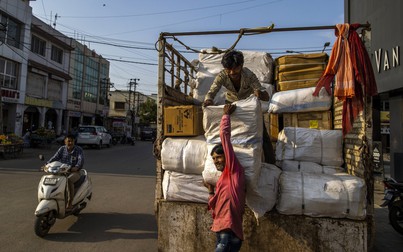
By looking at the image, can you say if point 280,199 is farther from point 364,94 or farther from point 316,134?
point 364,94

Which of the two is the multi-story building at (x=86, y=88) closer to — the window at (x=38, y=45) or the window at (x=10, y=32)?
the window at (x=38, y=45)

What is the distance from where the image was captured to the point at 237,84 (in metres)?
3.69

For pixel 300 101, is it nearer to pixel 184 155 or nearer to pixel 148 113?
pixel 184 155

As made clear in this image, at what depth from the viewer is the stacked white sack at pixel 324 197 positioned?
9.51ft

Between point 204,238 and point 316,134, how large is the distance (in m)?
1.96

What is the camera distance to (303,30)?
3682mm

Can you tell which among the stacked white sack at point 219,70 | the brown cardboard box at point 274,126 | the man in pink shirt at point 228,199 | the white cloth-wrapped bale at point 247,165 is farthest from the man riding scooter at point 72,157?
the brown cardboard box at point 274,126

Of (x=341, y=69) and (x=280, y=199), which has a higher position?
(x=341, y=69)

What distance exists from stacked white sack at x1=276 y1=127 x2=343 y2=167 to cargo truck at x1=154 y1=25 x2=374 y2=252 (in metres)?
0.12

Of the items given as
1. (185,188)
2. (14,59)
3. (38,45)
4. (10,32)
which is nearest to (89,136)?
(14,59)

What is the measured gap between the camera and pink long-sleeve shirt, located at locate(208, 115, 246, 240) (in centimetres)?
257

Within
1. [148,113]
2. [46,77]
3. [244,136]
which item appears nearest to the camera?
[244,136]

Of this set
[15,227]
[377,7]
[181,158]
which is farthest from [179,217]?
[377,7]

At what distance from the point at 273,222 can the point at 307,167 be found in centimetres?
106
